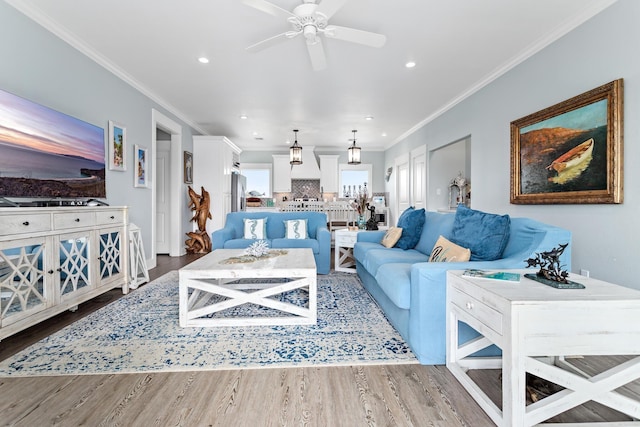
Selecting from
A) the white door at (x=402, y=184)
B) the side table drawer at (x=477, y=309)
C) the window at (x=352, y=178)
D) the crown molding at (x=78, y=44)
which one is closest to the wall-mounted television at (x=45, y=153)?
the crown molding at (x=78, y=44)

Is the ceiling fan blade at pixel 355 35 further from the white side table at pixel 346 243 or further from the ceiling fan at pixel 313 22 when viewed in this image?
the white side table at pixel 346 243

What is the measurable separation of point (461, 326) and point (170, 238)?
5.61 meters

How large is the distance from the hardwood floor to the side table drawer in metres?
0.44

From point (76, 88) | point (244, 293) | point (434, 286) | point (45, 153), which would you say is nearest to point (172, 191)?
point (76, 88)

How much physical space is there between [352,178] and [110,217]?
6812mm

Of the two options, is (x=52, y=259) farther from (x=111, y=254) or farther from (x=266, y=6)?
(x=266, y=6)

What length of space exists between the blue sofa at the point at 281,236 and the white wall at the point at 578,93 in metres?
2.37

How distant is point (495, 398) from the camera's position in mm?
1553

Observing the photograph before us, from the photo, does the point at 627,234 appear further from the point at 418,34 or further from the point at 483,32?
the point at 418,34

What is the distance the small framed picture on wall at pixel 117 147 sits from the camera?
3.62m

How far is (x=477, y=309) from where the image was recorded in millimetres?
1505

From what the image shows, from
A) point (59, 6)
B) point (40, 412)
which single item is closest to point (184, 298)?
point (40, 412)

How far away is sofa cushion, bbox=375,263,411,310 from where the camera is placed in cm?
201

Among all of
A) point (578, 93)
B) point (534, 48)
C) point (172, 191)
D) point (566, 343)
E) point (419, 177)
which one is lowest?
point (566, 343)
